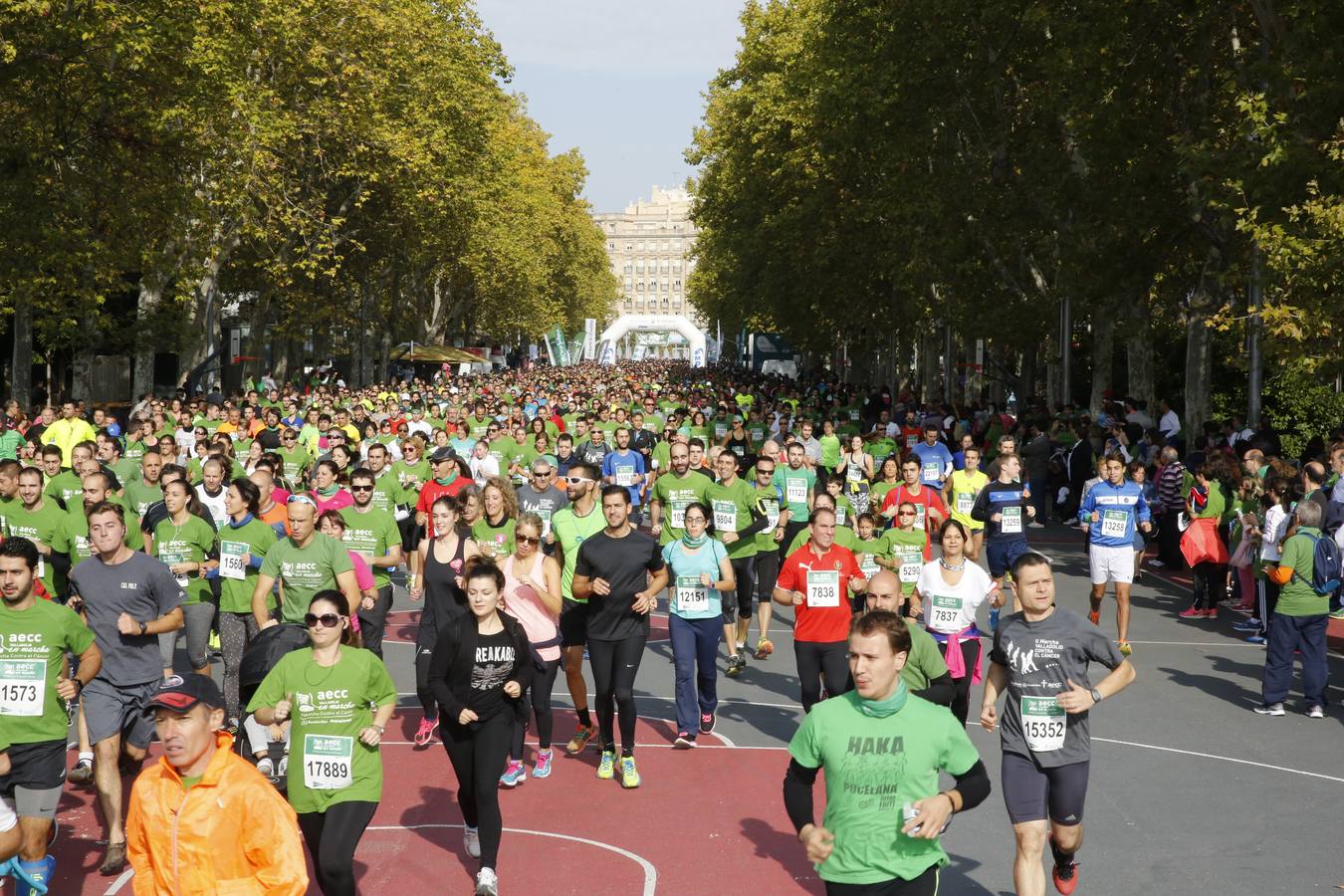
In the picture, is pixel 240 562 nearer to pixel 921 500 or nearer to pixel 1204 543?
pixel 921 500

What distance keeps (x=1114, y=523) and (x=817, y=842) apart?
10.1m

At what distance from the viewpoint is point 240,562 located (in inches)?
410

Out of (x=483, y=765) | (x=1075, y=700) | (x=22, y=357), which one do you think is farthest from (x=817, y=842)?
(x=22, y=357)

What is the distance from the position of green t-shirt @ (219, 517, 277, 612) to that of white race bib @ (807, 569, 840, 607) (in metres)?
3.51

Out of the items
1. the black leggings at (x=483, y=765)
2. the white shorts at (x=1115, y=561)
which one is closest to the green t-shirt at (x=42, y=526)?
the black leggings at (x=483, y=765)

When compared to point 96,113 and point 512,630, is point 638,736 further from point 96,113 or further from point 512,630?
point 96,113

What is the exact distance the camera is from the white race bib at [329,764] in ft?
21.6

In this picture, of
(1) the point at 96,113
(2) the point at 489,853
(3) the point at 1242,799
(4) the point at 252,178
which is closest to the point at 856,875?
(2) the point at 489,853

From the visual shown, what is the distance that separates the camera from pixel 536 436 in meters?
20.8

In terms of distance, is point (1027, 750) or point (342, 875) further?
point (1027, 750)

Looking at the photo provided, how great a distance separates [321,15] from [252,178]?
15.6 feet

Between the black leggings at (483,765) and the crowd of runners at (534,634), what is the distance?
0.02m

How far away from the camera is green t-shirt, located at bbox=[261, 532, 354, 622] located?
30.8 ft

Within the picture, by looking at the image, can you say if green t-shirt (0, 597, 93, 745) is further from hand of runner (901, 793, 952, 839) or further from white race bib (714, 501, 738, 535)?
white race bib (714, 501, 738, 535)
